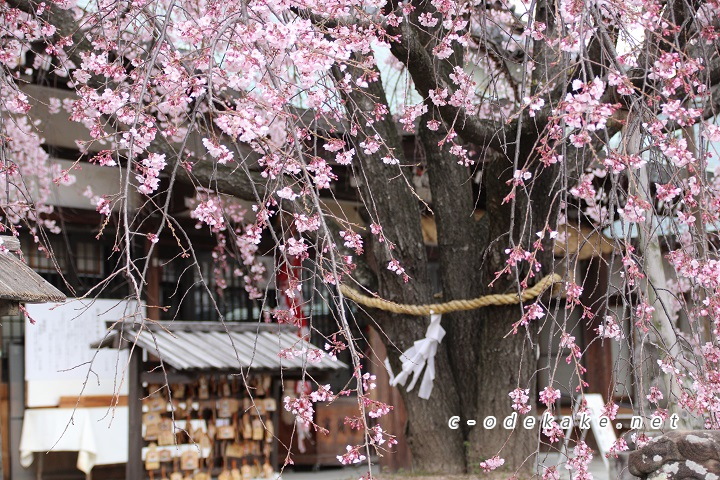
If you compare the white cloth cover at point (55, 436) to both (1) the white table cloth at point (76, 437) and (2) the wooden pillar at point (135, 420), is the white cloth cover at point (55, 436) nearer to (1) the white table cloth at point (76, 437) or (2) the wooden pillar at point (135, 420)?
(1) the white table cloth at point (76, 437)

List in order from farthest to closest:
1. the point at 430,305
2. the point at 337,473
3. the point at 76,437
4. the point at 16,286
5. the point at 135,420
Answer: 1. the point at 337,473
2. the point at 76,437
3. the point at 135,420
4. the point at 430,305
5. the point at 16,286

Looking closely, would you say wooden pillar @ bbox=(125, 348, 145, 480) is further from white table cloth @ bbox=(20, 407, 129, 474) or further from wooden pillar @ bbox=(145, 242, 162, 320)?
wooden pillar @ bbox=(145, 242, 162, 320)

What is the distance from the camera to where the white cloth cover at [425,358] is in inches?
246

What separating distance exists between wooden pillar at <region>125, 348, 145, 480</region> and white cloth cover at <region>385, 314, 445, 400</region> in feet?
6.41

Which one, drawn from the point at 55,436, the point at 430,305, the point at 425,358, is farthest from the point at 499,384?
the point at 55,436

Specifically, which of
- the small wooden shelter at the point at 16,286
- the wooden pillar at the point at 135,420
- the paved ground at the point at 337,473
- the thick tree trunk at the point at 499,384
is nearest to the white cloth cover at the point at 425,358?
the thick tree trunk at the point at 499,384

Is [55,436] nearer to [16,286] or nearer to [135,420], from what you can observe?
[135,420]

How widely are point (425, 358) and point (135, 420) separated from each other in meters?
2.30

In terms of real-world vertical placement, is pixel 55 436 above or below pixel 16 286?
below

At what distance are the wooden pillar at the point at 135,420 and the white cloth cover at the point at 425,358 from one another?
6.41ft

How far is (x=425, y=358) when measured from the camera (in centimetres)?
632

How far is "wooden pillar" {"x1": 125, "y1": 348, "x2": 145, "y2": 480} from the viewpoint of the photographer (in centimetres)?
671

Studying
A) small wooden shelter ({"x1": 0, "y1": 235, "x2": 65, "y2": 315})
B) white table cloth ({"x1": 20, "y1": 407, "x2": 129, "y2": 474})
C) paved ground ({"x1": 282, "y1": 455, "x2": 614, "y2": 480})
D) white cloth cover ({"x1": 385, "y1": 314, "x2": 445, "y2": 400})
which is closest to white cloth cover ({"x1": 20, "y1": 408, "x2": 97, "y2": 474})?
white table cloth ({"x1": 20, "y1": 407, "x2": 129, "y2": 474})

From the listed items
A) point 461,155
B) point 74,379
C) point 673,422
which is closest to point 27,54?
point 74,379
